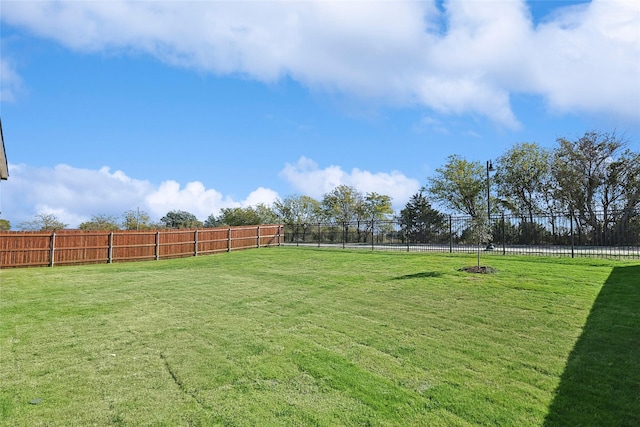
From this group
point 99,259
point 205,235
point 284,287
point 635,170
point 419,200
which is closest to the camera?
point 284,287

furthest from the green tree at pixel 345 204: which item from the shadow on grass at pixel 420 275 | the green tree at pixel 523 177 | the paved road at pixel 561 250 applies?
the shadow on grass at pixel 420 275

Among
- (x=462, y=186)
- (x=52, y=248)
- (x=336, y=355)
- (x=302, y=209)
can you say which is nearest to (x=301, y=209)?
(x=302, y=209)

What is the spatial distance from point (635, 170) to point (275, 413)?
30.5 meters

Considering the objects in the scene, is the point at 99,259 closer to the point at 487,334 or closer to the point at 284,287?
the point at 284,287

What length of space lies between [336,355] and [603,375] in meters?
2.72

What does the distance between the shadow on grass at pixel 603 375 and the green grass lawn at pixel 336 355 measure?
0.02 metres

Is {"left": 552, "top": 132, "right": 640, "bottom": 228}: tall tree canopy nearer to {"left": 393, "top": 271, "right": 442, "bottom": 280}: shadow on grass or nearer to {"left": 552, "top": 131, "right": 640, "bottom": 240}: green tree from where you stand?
{"left": 552, "top": 131, "right": 640, "bottom": 240}: green tree

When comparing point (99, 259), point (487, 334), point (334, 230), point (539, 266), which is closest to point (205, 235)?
point (99, 259)

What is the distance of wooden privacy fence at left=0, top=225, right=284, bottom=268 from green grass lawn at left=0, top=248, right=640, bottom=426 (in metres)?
9.56

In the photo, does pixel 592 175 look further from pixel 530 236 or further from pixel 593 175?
pixel 530 236

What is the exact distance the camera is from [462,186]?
3438cm

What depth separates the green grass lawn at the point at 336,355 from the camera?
10.6 ft

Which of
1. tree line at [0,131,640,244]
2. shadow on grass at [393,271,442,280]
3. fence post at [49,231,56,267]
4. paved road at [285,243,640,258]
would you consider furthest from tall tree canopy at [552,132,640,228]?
fence post at [49,231,56,267]

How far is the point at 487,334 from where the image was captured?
5.18 meters
